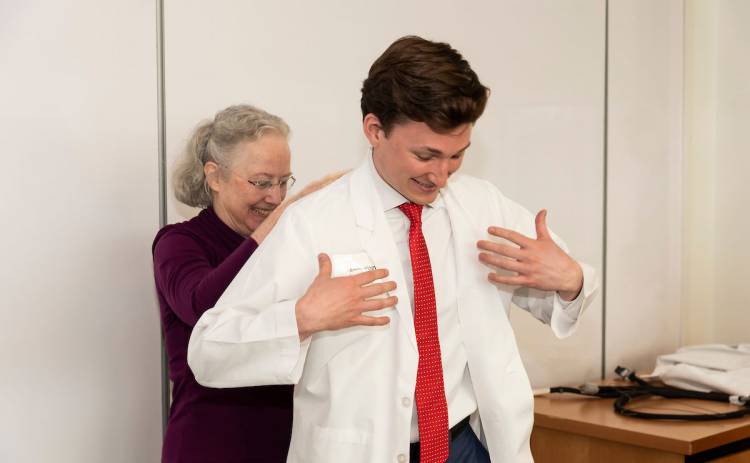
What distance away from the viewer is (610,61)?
11.6 ft

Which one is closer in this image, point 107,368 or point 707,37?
point 107,368

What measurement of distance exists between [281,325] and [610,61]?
244 centimetres

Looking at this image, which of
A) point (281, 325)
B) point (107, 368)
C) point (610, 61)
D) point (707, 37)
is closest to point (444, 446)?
point (281, 325)

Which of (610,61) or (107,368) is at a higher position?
(610,61)

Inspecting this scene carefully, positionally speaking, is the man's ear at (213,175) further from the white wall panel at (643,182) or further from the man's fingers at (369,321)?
the white wall panel at (643,182)

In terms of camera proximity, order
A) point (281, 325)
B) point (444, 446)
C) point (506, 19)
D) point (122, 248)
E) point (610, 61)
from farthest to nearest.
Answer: point (610, 61) → point (506, 19) → point (122, 248) → point (444, 446) → point (281, 325)

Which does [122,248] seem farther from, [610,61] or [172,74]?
[610,61]

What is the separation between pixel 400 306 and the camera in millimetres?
1668

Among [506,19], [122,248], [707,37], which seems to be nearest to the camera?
[122,248]

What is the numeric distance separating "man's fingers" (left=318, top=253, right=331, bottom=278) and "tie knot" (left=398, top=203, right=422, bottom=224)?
0.24 meters

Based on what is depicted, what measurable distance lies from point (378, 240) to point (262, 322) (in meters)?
0.29

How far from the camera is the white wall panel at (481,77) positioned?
7.75 ft

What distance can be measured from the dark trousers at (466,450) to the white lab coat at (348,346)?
28 mm

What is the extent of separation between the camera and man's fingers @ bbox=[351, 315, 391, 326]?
154 centimetres
